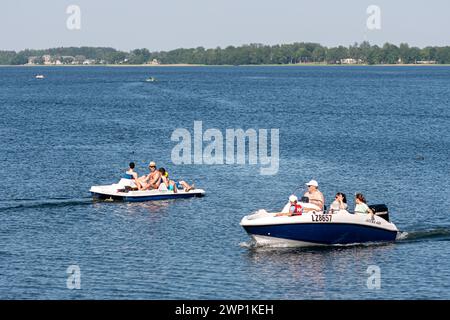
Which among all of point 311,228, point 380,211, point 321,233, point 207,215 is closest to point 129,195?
point 207,215

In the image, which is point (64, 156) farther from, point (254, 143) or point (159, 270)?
point (159, 270)

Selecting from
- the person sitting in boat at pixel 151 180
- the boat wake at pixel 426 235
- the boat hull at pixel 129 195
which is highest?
the person sitting in boat at pixel 151 180

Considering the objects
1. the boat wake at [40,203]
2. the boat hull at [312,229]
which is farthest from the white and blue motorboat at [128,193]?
the boat hull at [312,229]

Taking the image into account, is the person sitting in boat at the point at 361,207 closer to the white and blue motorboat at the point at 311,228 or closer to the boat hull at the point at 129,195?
the white and blue motorboat at the point at 311,228

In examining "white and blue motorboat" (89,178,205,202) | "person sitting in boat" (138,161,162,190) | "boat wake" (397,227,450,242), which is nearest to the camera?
"boat wake" (397,227,450,242)

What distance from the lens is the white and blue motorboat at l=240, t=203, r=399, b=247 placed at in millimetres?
38531

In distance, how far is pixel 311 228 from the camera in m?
38.8

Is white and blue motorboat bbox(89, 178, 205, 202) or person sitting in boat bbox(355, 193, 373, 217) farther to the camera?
white and blue motorboat bbox(89, 178, 205, 202)

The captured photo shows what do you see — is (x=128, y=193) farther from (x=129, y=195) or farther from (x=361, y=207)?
(x=361, y=207)

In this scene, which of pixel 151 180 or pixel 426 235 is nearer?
pixel 426 235

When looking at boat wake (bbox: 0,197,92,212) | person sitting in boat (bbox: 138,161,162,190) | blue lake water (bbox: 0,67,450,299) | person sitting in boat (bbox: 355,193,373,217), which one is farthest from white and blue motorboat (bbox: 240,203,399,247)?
boat wake (bbox: 0,197,92,212)

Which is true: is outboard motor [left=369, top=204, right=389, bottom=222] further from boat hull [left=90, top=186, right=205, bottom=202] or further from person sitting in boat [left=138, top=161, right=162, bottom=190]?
person sitting in boat [left=138, top=161, right=162, bottom=190]

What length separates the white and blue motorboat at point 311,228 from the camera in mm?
38531
